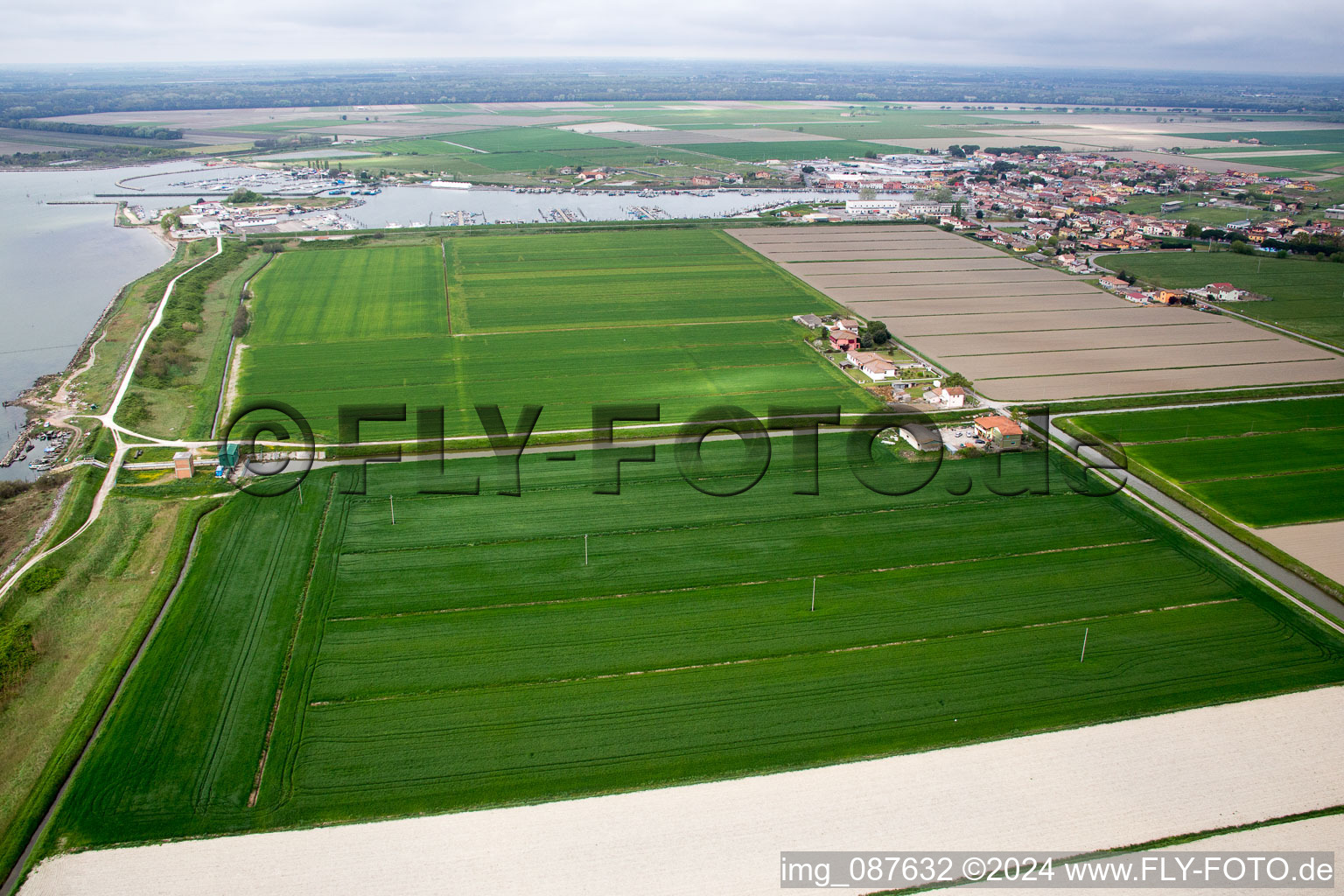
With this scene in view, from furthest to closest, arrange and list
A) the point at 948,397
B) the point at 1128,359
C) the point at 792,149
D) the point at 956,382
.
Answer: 1. the point at 792,149
2. the point at 1128,359
3. the point at 956,382
4. the point at 948,397

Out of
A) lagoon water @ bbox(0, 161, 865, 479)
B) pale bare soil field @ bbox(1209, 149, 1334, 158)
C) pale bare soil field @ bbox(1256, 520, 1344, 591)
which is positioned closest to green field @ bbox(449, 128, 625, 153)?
lagoon water @ bbox(0, 161, 865, 479)

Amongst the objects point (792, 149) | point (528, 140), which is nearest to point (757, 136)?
point (792, 149)

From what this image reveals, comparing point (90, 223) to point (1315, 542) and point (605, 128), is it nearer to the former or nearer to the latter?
point (1315, 542)

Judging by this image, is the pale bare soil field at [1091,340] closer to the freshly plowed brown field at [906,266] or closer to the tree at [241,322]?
the freshly plowed brown field at [906,266]

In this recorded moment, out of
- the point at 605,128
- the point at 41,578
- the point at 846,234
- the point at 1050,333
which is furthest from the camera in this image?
the point at 605,128

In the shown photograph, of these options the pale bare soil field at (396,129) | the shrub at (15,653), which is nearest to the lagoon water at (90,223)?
the shrub at (15,653)
